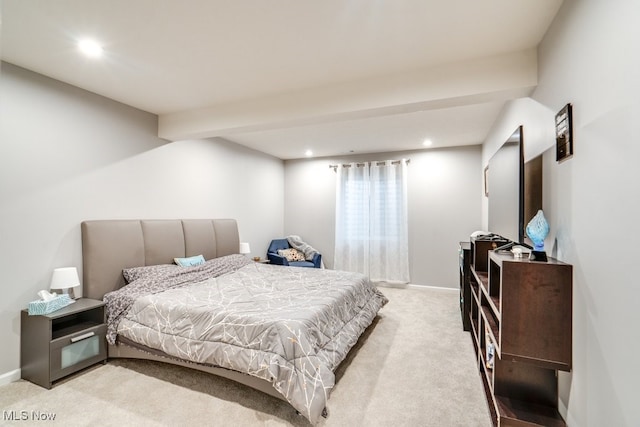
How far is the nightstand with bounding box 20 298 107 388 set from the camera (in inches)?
88.1

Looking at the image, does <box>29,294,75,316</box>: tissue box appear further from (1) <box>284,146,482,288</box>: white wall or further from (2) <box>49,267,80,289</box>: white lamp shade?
(1) <box>284,146,482,288</box>: white wall

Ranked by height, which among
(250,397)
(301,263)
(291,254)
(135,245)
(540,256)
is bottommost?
(250,397)

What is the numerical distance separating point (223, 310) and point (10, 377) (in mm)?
1808

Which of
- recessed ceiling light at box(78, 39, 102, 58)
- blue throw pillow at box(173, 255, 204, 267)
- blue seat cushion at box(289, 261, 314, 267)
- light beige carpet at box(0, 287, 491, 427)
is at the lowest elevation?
light beige carpet at box(0, 287, 491, 427)

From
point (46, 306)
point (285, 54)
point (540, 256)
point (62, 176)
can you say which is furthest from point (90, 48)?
point (540, 256)

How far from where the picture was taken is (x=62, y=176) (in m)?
2.64

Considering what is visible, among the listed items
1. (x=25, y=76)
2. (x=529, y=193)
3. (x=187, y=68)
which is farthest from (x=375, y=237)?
(x=25, y=76)

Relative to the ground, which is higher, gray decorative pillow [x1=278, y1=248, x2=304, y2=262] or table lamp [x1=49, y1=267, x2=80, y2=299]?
table lamp [x1=49, y1=267, x2=80, y2=299]

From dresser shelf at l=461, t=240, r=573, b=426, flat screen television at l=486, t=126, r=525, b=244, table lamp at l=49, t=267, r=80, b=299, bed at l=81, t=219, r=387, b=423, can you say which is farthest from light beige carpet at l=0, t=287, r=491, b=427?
flat screen television at l=486, t=126, r=525, b=244

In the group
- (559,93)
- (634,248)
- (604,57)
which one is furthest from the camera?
(559,93)

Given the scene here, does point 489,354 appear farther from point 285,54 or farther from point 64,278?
point 64,278

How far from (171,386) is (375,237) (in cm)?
401

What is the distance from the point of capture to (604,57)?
47.9 inches

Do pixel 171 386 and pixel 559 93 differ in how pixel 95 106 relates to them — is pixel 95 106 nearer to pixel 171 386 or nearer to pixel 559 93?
pixel 171 386
